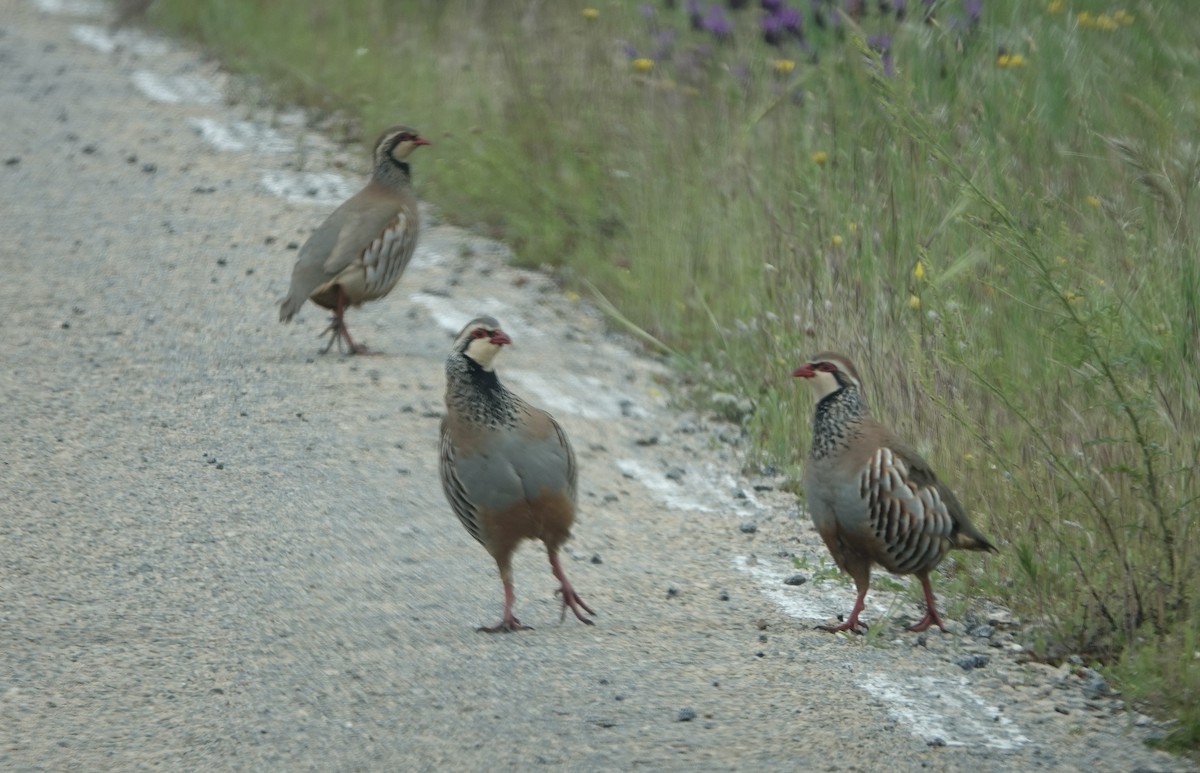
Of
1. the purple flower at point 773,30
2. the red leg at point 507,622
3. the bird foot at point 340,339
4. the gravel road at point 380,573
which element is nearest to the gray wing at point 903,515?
the gravel road at point 380,573

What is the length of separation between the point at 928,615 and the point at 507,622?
4.58ft

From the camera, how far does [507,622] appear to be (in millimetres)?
5703

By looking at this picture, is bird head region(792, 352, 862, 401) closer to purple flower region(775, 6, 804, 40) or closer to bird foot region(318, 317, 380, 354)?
bird foot region(318, 317, 380, 354)

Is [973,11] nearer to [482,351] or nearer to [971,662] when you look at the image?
[482,351]

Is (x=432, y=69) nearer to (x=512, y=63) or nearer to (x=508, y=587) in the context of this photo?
(x=512, y=63)

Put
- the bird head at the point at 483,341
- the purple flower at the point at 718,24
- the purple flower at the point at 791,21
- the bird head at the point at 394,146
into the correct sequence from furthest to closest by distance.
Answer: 1. the purple flower at the point at 718,24
2. the purple flower at the point at 791,21
3. the bird head at the point at 394,146
4. the bird head at the point at 483,341

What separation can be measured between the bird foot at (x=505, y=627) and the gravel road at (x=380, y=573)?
0.05 m

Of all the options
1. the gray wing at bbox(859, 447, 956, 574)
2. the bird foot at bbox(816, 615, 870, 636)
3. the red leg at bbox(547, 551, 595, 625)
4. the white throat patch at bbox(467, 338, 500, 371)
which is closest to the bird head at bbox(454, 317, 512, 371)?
the white throat patch at bbox(467, 338, 500, 371)

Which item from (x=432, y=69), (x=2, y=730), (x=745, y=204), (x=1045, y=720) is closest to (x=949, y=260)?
(x=745, y=204)

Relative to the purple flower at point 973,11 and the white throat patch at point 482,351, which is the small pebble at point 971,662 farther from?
the purple flower at point 973,11

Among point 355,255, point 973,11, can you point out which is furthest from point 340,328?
point 973,11

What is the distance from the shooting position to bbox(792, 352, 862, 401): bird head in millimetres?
6020

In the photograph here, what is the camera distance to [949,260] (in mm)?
7863

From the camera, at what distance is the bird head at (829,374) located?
19.7 feet
